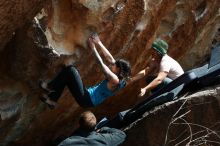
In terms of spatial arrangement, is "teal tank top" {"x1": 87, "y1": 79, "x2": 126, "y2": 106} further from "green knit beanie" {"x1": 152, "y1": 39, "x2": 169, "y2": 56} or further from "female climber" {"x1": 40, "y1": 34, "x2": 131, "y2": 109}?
"green knit beanie" {"x1": 152, "y1": 39, "x2": 169, "y2": 56}

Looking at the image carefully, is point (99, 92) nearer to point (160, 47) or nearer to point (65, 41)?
point (65, 41)

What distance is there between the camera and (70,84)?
7.80 meters

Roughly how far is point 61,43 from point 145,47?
5.42ft

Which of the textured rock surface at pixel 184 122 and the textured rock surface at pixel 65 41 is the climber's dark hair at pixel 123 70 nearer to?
the textured rock surface at pixel 184 122

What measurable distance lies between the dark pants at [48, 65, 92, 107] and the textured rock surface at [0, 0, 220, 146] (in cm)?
44

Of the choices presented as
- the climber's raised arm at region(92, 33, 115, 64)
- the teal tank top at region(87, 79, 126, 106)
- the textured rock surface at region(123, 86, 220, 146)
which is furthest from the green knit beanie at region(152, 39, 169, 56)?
the textured rock surface at region(123, 86, 220, 146)

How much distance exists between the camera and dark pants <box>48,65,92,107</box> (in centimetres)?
772

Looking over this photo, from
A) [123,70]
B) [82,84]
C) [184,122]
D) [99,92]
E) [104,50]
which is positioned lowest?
[184,122]

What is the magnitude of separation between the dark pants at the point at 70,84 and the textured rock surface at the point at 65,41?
44 cm

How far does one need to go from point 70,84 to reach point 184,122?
1586mm

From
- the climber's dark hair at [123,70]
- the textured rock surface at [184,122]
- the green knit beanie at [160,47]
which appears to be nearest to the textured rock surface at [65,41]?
the green knit beanie at [160,47]

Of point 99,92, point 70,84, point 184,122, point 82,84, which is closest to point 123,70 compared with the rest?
point 99,92

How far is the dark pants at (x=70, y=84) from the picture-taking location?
7719mm

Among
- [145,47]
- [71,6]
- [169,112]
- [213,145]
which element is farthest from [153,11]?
[213,145]
